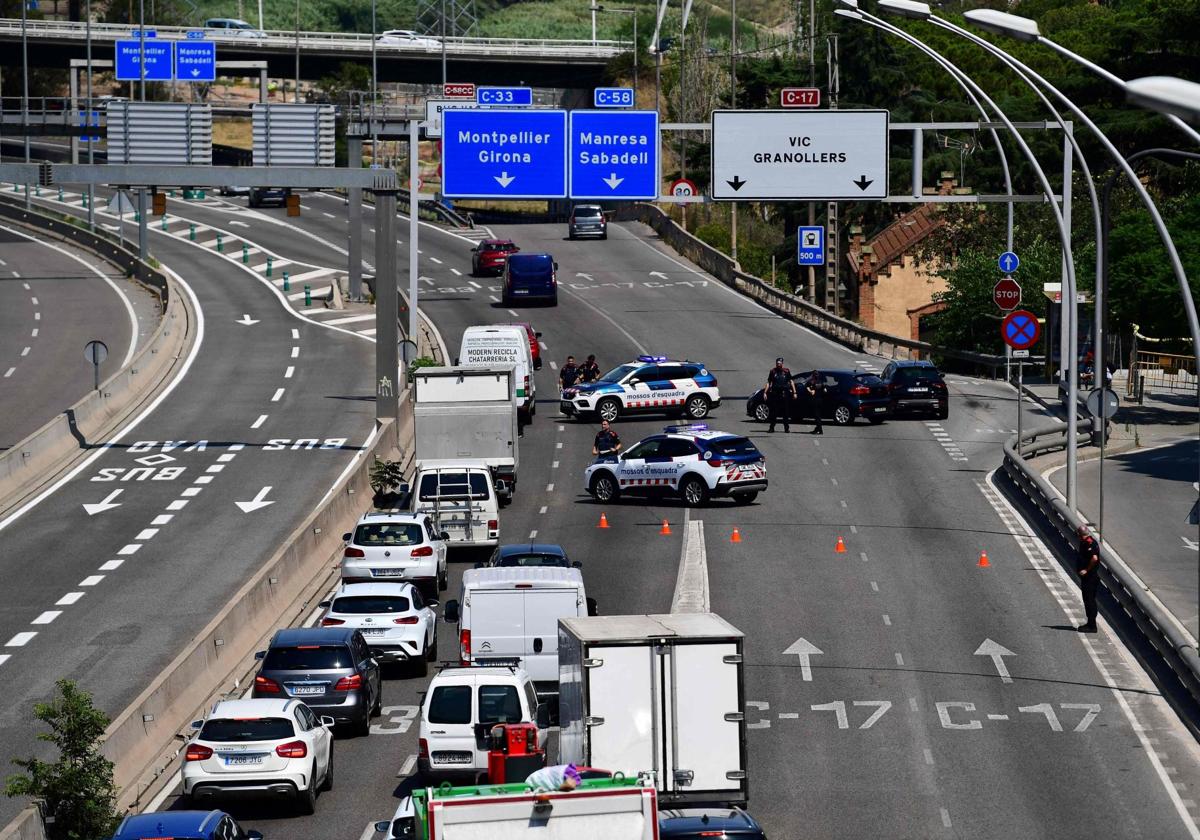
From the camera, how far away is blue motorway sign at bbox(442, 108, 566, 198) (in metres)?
51.0

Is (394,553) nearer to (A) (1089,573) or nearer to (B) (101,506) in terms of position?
(B) (101,506)

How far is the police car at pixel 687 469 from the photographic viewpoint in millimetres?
41625

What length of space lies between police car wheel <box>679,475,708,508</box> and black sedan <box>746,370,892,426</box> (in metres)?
10.5

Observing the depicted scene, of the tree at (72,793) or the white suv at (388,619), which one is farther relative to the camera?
the white suv at (388,619)

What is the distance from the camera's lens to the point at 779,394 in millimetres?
50875

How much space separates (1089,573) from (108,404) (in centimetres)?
3254

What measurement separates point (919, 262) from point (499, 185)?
38.6 meters

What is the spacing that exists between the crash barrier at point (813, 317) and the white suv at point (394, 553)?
34270mm

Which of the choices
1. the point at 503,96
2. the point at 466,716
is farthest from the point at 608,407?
the point at 466,716

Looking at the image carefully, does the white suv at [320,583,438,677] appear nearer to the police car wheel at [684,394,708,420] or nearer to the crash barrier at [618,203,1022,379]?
the police car wheel at [684,394,708,420]

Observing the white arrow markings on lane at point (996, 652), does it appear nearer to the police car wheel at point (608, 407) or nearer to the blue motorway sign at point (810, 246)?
the police car wheel at point (608, 407)

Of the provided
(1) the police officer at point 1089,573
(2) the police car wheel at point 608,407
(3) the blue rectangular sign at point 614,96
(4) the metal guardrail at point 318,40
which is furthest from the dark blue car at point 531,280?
(4) the metal guardrail at point 318,40

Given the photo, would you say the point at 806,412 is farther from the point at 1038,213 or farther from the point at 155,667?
the point at 1038,213

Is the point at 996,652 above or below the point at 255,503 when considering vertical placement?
below
